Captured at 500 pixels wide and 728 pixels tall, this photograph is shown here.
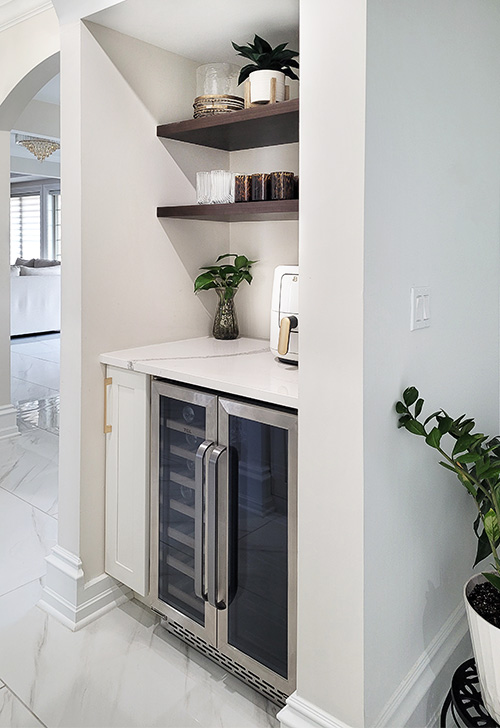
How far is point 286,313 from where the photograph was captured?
1854mm

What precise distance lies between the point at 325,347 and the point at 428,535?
2.26 feet

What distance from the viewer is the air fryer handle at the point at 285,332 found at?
1702 millimetres

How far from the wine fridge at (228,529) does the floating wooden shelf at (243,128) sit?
2.87 feet

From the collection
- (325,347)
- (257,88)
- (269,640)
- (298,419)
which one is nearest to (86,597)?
(269,640)

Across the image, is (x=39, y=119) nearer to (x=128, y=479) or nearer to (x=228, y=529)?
(x=128, y=479)

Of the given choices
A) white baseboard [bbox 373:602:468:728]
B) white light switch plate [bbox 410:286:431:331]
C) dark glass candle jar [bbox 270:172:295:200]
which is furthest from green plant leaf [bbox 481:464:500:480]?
dark glass candle jar [bbox 270:172:295:200]

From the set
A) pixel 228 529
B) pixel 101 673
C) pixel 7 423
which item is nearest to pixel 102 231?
pixel 228 529

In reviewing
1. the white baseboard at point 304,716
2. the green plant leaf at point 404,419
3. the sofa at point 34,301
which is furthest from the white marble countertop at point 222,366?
the sofa at point 34,301

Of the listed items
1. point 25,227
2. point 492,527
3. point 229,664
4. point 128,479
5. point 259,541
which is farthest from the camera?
point 25,227

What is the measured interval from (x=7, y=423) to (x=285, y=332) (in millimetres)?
2905

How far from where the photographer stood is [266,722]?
5.36 ft

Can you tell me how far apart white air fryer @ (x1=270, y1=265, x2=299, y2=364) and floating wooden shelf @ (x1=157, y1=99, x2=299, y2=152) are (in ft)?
1.52

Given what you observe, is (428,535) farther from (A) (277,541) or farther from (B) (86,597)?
(B) (86,597)

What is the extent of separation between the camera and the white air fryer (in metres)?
1.75
